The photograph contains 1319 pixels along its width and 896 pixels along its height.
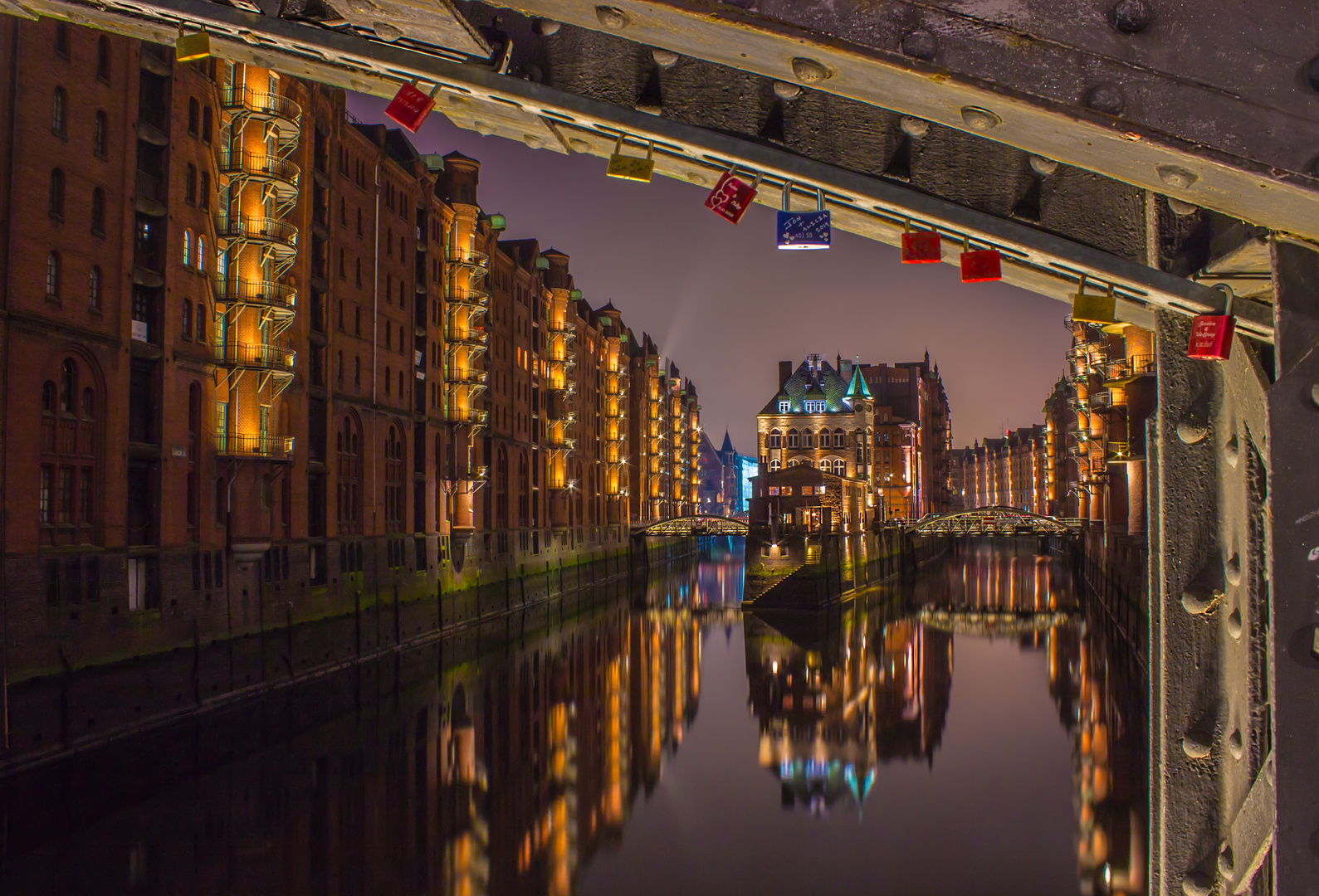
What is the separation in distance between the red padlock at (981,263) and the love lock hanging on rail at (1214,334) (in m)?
1.07

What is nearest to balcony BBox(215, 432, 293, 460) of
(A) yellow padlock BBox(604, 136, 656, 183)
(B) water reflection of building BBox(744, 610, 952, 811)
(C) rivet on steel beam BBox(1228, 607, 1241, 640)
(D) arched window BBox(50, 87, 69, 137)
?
(D) arched window BBox(50, 87, 69, 137)

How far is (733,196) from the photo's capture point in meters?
4.30

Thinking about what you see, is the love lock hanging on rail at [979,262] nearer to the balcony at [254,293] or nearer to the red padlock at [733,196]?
the red padlock at [733,196]

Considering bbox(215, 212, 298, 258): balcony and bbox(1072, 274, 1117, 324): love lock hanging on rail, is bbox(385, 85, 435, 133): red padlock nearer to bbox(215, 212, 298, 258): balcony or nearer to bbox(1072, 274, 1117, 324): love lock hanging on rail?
bbox(1072, 274, 1117, 324): love lock hanging on rail

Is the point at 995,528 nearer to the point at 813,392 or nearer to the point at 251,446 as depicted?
the point at 813,392

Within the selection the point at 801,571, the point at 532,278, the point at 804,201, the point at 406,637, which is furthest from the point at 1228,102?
the point at 532,278

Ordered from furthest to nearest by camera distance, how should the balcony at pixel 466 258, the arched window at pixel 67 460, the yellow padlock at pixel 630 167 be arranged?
the balcony at pixel 466 258, the arched window at pixel 67 460, the yellow padlock at pixel 630 167

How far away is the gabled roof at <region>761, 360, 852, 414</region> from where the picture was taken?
82.6 m

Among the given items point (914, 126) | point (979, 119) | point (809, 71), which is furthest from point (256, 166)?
point (979, 119)

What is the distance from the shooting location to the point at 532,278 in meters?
58.4


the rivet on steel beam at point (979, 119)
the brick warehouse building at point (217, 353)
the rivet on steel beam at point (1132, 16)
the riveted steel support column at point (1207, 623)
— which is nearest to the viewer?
the rivet on steel beam at point (1132, 16)

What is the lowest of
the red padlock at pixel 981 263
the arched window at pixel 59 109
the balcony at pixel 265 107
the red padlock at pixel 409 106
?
the red padlock at pixel 981 263

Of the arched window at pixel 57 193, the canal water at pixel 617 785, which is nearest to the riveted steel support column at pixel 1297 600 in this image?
the canal water at pixel 617 785

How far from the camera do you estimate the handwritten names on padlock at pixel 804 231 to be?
4359mm
